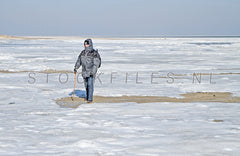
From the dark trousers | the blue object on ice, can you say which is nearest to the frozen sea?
the blue object on ice

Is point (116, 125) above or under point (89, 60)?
under

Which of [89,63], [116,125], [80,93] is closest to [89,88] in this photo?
[89,63]

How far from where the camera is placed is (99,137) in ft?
18.6

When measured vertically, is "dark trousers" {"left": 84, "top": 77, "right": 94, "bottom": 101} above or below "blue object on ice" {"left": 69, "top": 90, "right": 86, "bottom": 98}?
above

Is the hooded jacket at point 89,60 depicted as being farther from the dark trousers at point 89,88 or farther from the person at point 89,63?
the dark trousers at point 89,88

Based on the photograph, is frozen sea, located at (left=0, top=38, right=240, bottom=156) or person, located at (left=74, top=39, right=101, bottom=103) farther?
person, located at (left=74, top=39, right=101, bottom=103)

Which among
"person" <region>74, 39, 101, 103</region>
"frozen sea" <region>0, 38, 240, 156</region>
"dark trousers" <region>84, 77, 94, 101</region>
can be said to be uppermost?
"person" <region>74, 39, 101, 103</region>

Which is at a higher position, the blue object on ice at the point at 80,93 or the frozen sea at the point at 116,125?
the blue object on ice at the point at 80,93

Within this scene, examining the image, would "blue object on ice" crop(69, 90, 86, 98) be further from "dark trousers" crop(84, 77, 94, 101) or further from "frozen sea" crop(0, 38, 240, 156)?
"dark trousers" crop(84, 77, 94, 101)

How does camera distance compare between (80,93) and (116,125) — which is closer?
(116,125)

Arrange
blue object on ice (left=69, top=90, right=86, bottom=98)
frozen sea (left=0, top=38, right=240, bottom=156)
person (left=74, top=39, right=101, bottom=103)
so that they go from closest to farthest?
frozen sea (left=0, top=38, right=240, bottom=156) → person (left=74, top=39, right=101, bottom=103) → blue object on ice (left=69, top=90, right=86, bottom=98)

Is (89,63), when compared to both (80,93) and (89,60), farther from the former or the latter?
(80,93)

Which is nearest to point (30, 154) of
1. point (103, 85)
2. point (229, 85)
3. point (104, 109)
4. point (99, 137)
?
point (99, 137)

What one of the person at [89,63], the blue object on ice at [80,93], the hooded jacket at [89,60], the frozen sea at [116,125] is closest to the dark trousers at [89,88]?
the person at [89,63]
